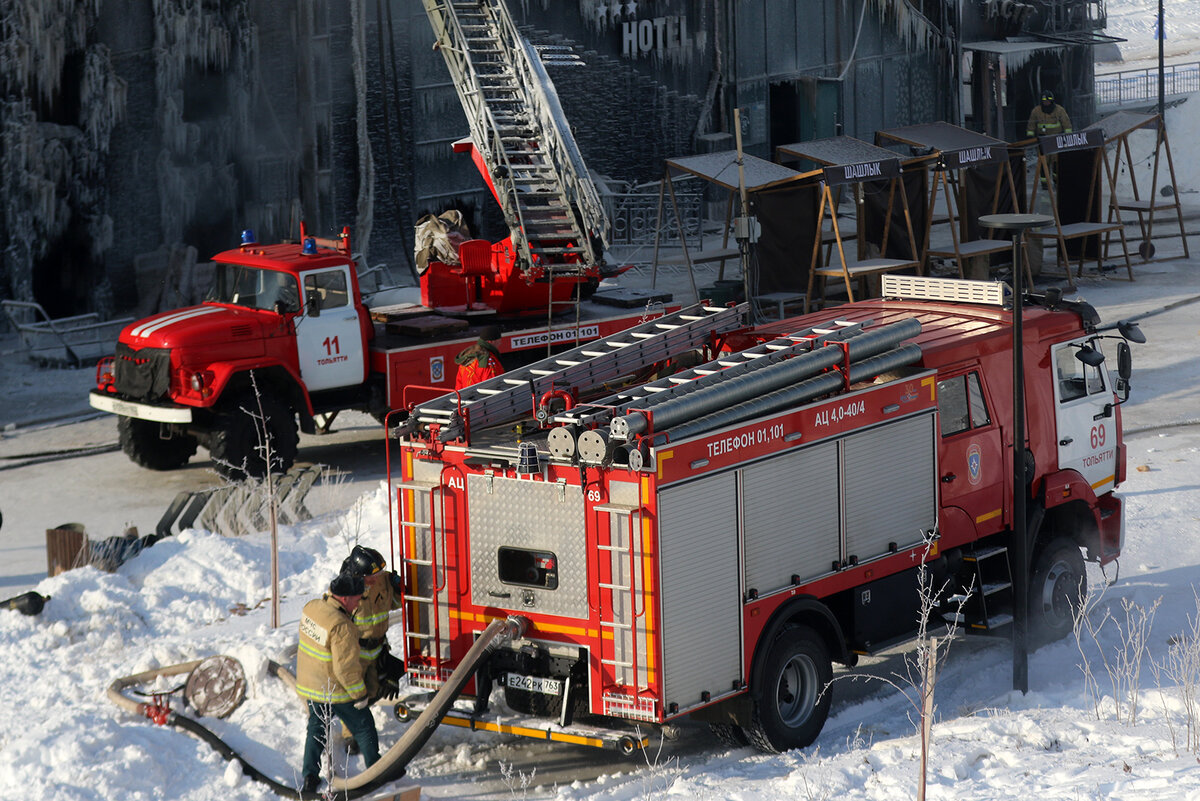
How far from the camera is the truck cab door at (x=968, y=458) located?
10891 millimetres

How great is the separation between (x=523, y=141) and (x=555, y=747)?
13200 millimetres

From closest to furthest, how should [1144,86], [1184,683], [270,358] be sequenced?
[1184,683] < [270,358] < [1144,86]

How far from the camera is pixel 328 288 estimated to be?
55.4 feet

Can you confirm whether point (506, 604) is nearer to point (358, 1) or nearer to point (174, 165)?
point (174, 165)

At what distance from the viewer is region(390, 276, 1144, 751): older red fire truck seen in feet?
28.9

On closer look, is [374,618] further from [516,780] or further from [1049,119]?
[1049,119]

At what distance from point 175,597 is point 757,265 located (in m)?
13.7

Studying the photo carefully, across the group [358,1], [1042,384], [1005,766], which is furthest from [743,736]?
[358,1]

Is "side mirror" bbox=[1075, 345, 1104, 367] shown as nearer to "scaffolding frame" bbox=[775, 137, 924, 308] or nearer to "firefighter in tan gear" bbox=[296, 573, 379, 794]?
"firefighter in tan gear" bbox=[296, 573, 379, 794]

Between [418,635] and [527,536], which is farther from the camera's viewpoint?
[418,635]

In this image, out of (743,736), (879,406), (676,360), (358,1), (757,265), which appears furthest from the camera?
(358,1)

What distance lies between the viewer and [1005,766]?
8828 mm

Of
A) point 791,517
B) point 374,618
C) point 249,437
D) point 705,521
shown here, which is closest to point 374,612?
point 374,618

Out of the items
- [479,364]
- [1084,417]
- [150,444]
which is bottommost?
[150,444]
